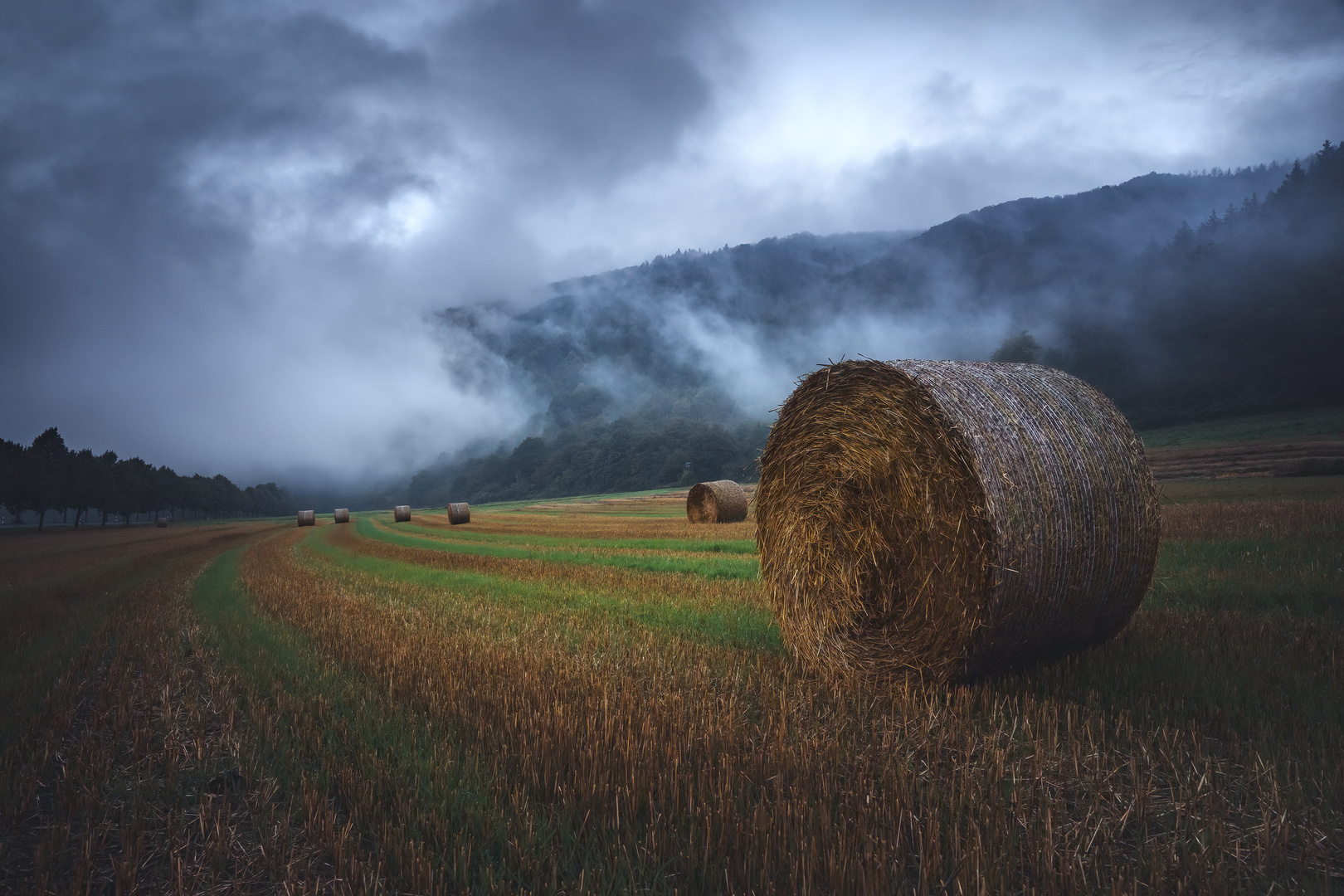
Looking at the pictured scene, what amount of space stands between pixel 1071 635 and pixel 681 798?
3.95 meters

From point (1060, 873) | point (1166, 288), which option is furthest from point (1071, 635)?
point (1166, 288)

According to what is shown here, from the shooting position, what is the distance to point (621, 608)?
26.5ft

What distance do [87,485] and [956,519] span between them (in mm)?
100261

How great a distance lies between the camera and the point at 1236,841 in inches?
99.2

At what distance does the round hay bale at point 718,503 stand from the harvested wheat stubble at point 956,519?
19.9m

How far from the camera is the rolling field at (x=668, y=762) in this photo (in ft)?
8.07

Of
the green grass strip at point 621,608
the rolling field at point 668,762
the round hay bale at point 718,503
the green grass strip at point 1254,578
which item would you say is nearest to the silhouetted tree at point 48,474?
the round hay bale at point 718,503

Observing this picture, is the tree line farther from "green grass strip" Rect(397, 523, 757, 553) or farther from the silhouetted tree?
"green grass strip" Rect(397, 523, 757, 553)

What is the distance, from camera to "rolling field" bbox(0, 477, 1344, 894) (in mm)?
2459

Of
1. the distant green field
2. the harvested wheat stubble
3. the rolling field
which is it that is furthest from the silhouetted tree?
the distant green field

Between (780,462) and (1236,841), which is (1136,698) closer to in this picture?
(1236,841)

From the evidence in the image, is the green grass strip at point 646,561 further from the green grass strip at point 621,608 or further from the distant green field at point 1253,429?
the distant green field at point 1253,429

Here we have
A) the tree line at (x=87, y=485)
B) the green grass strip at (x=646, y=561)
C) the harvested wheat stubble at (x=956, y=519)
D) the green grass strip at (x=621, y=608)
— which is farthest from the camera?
the tree line at (x=87, y=485)

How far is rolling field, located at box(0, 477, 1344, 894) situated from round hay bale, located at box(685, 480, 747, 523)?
1904 cm
